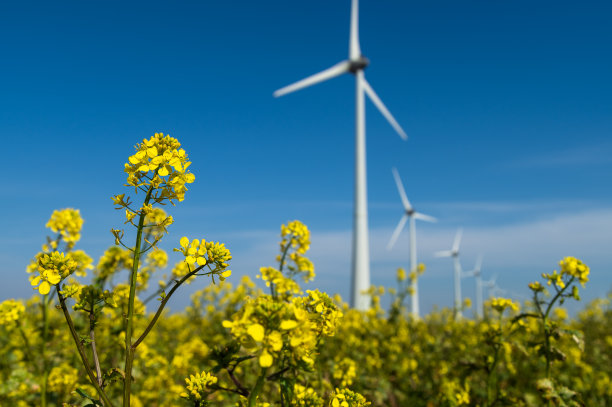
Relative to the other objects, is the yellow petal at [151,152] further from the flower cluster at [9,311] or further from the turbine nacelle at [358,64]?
the turbine nacelle at [358,64]

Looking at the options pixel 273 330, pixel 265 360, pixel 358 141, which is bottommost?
pixel 265 360

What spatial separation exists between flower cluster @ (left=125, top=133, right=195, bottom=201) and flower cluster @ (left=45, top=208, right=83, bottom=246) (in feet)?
9.99

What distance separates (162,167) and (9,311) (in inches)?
118

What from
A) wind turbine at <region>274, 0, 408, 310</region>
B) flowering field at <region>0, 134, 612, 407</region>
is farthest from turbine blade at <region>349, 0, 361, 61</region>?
flowering field at <region>0, 134, 612, 407</region>

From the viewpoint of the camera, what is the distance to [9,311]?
391 centimetres

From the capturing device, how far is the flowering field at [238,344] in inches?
72.7

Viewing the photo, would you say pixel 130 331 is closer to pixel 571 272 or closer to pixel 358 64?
pixel 571 272

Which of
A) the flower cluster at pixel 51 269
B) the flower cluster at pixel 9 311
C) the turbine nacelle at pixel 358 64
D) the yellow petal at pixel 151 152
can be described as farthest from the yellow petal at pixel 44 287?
the turbine nacelle at pixel 358 64

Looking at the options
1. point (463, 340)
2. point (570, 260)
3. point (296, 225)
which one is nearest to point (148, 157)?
point (296, 225)

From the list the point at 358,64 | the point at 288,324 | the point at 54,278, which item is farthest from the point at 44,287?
the point at 358,64

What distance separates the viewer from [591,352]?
38.8 feet

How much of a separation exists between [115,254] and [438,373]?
6449mm

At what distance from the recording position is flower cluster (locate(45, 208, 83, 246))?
455 centimetres

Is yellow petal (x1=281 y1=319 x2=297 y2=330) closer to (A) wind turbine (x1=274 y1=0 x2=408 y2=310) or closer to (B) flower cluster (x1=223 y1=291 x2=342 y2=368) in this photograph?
(B) flower cluster (x1=223 y1=291 x2=342 y2=368)
